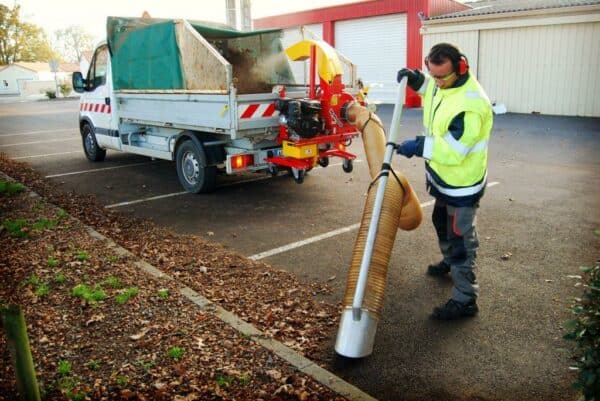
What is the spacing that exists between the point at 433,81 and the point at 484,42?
1763 cm

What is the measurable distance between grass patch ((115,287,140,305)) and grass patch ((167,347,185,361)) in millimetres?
959

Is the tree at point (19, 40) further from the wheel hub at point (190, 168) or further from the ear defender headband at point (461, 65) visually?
the ear defender headband at point (461, 65)

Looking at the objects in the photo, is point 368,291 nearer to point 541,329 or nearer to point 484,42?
point 541,329

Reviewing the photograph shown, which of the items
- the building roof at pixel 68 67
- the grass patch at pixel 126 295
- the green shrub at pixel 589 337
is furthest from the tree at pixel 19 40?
the green shrub at pixel 589 337

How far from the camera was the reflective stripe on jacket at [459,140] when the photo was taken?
3955mm

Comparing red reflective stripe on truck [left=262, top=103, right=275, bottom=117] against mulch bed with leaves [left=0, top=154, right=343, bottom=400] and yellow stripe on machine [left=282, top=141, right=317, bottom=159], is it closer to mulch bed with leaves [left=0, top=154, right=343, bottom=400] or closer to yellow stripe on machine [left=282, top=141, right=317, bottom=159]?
yellow stripe on machine [left=282, top=141, right=317, bottom=159]

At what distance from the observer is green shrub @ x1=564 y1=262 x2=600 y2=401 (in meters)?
2.25

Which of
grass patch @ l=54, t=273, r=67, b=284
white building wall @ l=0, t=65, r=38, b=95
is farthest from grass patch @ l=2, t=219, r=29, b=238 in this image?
white building wall @ l=0, t=65, r=38, b=95

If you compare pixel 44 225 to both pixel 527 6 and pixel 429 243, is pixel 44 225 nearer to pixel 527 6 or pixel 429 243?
pixel 429 243

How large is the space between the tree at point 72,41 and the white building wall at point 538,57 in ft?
254

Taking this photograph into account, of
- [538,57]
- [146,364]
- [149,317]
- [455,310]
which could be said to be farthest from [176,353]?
[538,57]

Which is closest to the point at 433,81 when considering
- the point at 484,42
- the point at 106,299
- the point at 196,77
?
the point at 106,299

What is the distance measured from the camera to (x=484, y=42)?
20.2m

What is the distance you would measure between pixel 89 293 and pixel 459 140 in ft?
10.9
